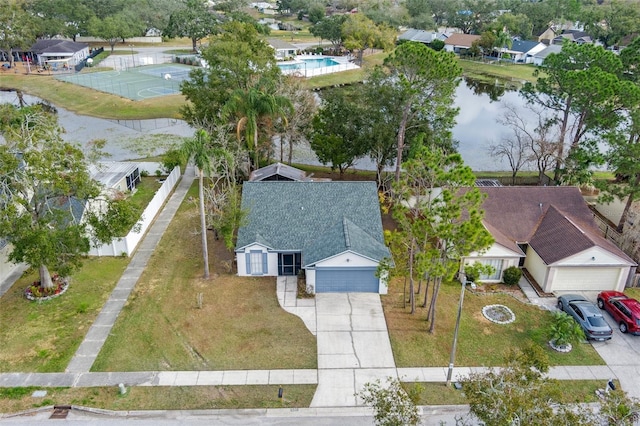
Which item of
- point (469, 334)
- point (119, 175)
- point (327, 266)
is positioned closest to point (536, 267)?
point (469, 334)

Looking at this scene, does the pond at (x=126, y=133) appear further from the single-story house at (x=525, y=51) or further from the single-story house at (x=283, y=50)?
the single-story house at (x=525, y=51)

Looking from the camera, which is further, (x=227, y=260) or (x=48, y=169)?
(x=227, y=260)

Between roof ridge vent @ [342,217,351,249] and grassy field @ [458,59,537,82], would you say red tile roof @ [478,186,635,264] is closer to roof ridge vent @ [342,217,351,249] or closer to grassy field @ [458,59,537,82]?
roof ridge vent @ [342,217,351,249]

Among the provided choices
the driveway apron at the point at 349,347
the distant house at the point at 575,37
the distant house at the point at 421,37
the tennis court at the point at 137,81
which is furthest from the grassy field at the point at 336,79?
the driveway apron at the point at 349,347

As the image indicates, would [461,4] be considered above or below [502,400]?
above

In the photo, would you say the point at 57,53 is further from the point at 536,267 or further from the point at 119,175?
the point at 536,267

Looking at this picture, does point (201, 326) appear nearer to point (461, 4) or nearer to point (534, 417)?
point (534, 417)

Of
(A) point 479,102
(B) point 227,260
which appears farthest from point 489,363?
(A) point 479,102

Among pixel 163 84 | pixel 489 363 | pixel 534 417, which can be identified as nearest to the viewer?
pixel 534 417
